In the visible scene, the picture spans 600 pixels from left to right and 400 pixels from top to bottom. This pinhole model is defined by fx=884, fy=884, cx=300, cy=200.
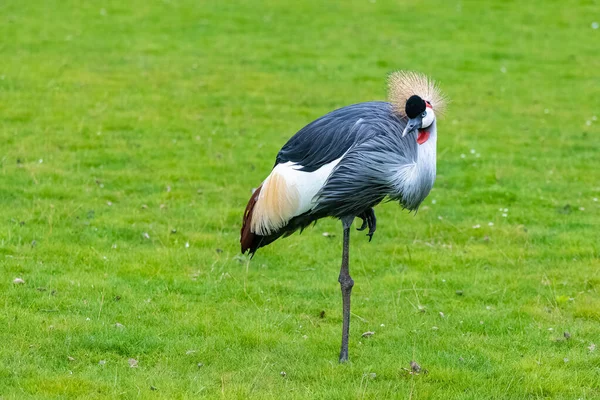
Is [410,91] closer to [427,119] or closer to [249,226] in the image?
[427,119]

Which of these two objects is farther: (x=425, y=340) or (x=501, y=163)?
(x=501, y=163)

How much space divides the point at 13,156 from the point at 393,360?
6966 millimetres

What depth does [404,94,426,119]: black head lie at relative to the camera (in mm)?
6316

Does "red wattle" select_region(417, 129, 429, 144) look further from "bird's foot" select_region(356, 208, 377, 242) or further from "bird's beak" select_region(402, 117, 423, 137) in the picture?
"bird's foot" select_region(356, 208, 377, 242)

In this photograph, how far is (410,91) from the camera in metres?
6.58

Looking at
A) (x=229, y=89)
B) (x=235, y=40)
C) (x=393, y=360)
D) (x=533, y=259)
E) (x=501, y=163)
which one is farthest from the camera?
(x=235, y=40)

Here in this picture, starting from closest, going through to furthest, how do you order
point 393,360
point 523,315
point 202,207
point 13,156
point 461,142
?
1. point 393,360
2. point 523,315
3. point 202,207
4. point 13,156
5. point 461,142

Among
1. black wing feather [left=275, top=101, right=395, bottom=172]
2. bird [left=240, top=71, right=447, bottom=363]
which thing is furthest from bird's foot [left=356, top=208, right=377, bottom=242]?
black wing feather [left=275, top=101, right=395, bottom=172]

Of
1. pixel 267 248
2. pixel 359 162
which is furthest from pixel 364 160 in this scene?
pixel 267 248

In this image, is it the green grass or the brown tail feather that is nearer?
the green grass

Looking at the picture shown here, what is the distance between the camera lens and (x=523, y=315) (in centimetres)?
780

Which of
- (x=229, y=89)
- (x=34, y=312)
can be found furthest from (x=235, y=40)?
(x=34, y=312)

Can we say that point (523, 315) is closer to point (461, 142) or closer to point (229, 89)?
point (461, 142)

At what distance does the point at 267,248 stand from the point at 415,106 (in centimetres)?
354
